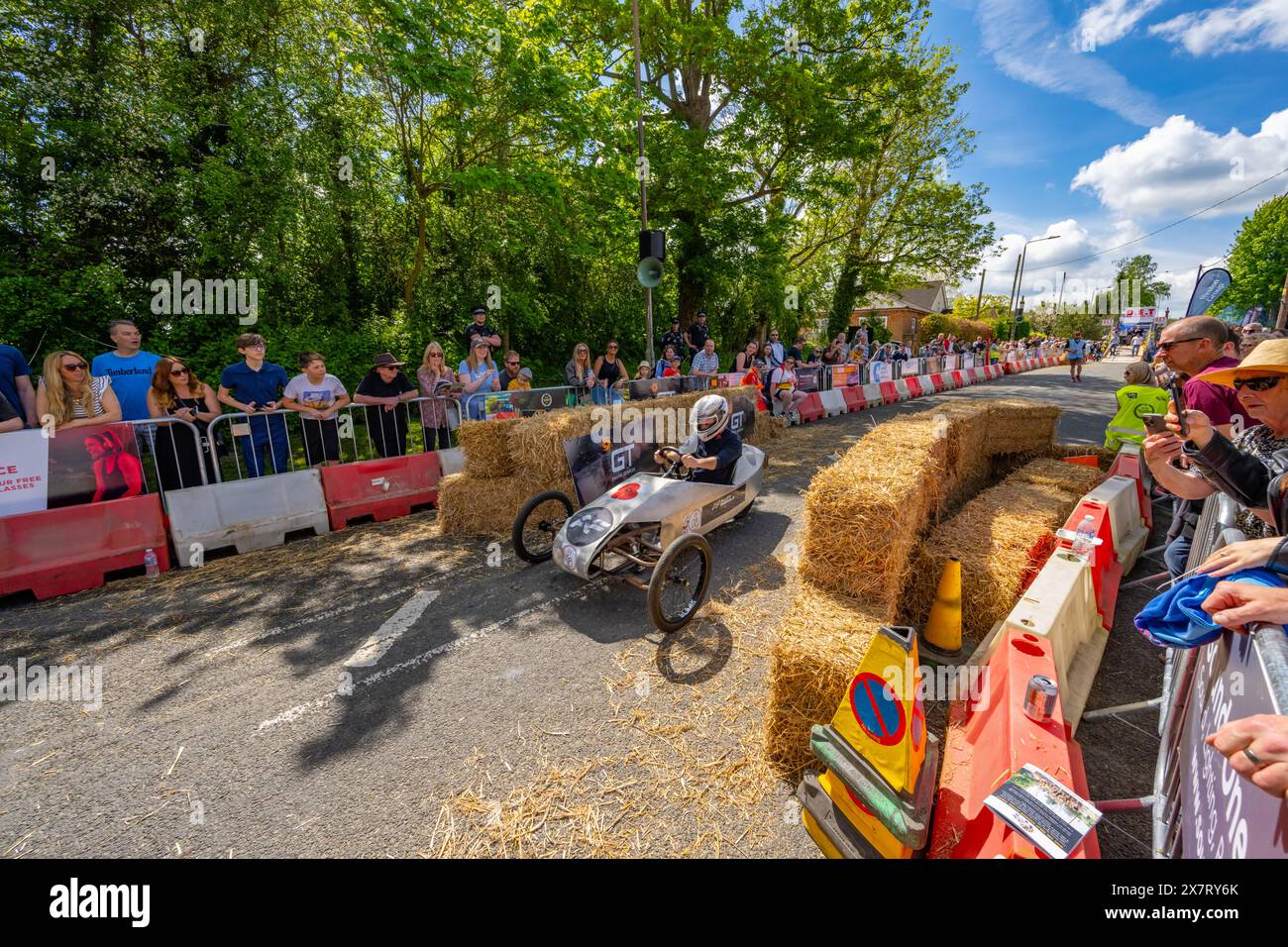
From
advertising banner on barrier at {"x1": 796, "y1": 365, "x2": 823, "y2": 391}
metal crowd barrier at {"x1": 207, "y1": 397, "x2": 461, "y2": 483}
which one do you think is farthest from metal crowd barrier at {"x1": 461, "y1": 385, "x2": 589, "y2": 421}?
advertising banner on barrier at {"x1": 796, "y1": 365, "x2": 823, "y2": 391}

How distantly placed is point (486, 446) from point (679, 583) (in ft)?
11.0

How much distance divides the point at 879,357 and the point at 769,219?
23.9ft

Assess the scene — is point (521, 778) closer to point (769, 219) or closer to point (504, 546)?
point (504, 546)

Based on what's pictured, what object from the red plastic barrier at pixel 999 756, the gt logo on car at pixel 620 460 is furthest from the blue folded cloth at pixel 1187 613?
the gt logo on car at pixel 620 460

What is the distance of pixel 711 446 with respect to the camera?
541cm

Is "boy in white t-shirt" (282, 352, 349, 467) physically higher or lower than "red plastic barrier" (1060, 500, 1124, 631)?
higher

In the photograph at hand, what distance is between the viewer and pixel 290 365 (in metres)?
10.0

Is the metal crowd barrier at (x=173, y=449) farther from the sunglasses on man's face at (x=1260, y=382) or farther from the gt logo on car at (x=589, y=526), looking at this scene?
the sunglasses on man's face at (x=1260, y=382)

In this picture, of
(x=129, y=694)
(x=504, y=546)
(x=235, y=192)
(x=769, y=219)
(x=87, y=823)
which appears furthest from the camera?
(x=769, y=219)

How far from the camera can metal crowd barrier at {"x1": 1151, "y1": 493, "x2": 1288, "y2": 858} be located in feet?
3.99

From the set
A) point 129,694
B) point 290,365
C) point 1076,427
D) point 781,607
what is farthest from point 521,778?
point 1076,427

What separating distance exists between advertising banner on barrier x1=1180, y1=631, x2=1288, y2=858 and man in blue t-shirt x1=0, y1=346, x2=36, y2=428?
8.50m

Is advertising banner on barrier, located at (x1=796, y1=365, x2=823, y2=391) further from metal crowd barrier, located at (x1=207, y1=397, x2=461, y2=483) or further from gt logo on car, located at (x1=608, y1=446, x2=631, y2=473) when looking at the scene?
metal crowd barrier, located at (x1=207, y1=397, x2=461, y2=483)

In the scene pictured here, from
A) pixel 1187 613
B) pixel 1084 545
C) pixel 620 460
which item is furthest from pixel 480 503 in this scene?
pixel 1187 613
